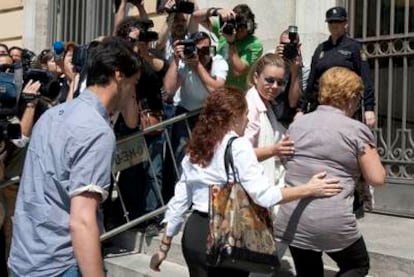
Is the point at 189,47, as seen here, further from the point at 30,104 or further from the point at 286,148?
the point at 286,148

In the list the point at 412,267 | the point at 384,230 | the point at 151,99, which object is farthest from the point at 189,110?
the point at 412,267

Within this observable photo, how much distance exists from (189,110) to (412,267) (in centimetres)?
232

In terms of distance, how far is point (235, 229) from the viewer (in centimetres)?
337

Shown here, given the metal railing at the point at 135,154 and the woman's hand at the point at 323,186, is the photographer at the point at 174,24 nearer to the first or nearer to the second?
the metal railing at the point at 135,154

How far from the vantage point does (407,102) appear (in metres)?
6.20

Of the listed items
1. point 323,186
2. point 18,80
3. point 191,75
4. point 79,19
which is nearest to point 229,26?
point 191,75

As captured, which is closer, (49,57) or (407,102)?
(407,102)

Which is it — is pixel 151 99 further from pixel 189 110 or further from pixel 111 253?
pixel 111 253

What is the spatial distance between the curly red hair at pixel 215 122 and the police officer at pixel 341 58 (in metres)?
1.70

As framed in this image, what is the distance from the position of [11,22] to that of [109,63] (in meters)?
9.18

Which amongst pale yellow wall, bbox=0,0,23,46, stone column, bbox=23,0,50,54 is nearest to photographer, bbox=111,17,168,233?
stone column, bbox=23,0,50,54

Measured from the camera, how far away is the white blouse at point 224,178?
3361 mm

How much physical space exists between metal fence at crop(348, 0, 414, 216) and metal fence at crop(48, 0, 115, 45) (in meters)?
4.38

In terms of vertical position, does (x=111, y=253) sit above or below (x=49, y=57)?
below
